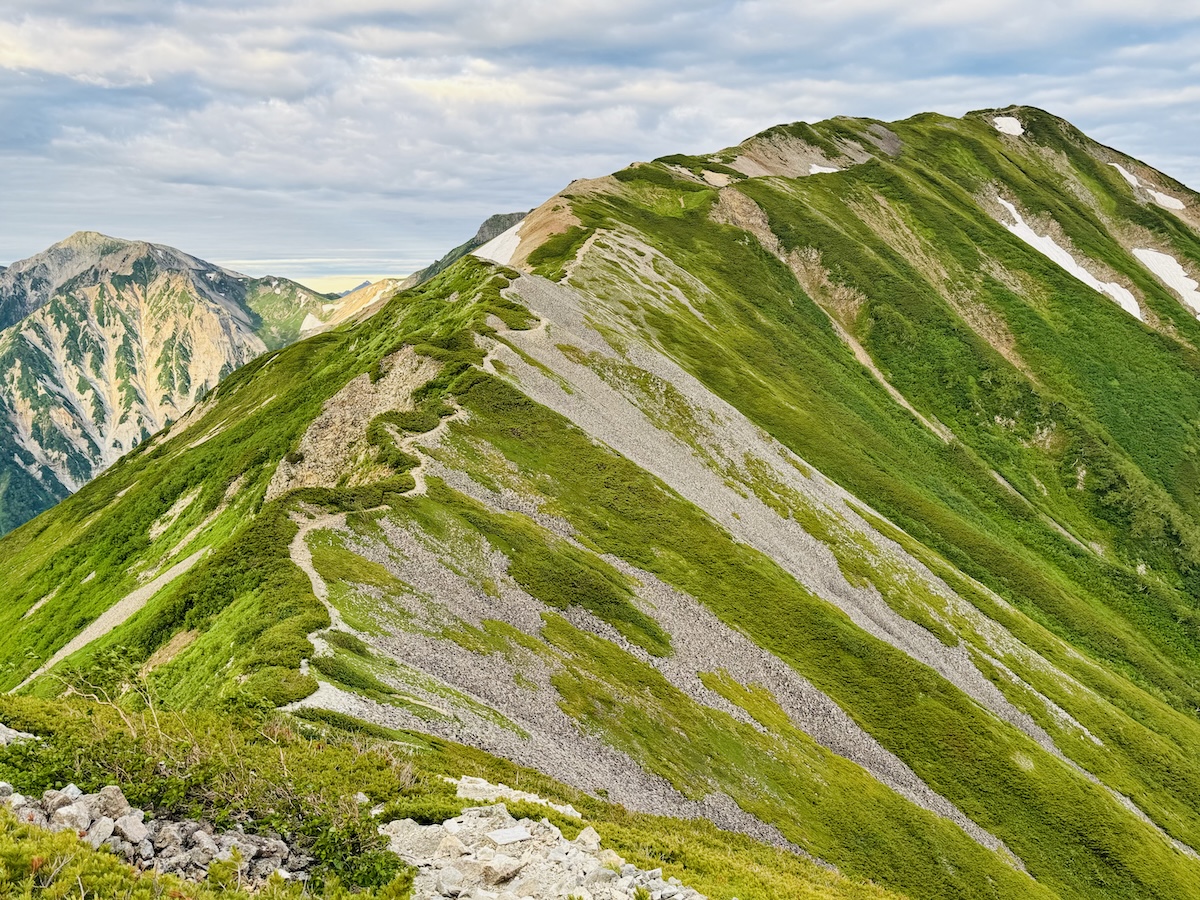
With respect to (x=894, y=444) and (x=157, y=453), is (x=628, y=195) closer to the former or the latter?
(x=894, y=444)

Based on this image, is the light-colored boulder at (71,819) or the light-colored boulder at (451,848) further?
the light-colored boulder at (451,848)

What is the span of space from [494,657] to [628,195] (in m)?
166

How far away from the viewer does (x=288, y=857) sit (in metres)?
19.2

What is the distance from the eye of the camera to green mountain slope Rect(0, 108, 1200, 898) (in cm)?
4225

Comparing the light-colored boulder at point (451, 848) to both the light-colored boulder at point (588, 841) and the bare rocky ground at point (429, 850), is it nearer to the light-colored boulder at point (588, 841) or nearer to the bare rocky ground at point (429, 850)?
the bare rocky ground at point (429, 850)

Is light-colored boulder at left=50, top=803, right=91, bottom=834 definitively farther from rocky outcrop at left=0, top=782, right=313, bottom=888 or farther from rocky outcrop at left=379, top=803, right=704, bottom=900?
rocky outcrop at left=379, top=803, right=704, bottom=900

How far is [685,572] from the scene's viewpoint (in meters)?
63.6

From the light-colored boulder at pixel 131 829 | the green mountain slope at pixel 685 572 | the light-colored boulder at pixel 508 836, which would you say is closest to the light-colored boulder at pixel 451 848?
the light-colored boulder at pixel 508 836

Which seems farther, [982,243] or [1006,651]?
[982,243]

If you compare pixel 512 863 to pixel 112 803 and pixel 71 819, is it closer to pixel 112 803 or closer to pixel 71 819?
pixel 112 803

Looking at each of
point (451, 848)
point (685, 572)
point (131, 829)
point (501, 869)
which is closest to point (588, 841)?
point (501, 869)

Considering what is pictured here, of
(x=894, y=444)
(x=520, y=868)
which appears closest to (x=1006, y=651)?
(x=894, y=444)

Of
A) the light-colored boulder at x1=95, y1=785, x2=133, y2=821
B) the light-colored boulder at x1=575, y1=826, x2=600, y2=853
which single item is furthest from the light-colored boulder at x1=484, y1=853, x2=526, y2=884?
the light-colored boulder at x1=95, y1=785, x2=133, y2=821

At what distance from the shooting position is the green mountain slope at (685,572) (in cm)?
4225
